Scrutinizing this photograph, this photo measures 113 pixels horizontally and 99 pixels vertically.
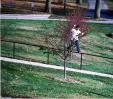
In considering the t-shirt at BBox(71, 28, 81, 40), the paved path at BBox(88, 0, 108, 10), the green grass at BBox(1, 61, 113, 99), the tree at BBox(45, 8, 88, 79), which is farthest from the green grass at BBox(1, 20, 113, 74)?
the paved path at BBox(88, 0, 108, 10)

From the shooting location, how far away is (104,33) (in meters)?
31.2

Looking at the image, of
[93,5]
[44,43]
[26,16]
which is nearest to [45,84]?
[44,43]

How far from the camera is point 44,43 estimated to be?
2631 centimetres

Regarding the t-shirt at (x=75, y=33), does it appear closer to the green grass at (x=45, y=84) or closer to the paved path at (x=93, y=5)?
the green grass at (x=45, y=84)

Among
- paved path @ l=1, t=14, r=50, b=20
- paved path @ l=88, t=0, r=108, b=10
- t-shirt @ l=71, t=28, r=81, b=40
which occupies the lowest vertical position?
paved path @ l=88, t=0, r=108, b=10

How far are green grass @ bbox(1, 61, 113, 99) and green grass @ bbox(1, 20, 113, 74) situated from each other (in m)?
2.00

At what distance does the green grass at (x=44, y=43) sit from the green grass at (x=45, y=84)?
2.00 meters

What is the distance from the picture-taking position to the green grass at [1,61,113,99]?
16.9 m

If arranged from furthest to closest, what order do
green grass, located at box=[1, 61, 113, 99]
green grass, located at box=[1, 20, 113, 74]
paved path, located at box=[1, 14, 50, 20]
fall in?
paved path, located at box=[1, 14, 50, 20], green grass, located at box=[1, 20, 113, 74], green grass, located at box=[1, 61, 113, 99]

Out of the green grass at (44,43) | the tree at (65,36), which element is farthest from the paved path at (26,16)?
the tree at (65,36)

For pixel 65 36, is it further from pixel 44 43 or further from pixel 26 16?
pixel 26 16

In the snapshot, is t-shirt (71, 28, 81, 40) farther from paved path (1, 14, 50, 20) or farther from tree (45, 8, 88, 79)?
paved path (1, 14, 50, 20)

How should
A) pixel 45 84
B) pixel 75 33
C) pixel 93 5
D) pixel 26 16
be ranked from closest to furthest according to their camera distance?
pixel 45 84
pixel 75 33
pixel 26 16
pixel 93 5

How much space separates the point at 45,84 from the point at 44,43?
8.51 metres
